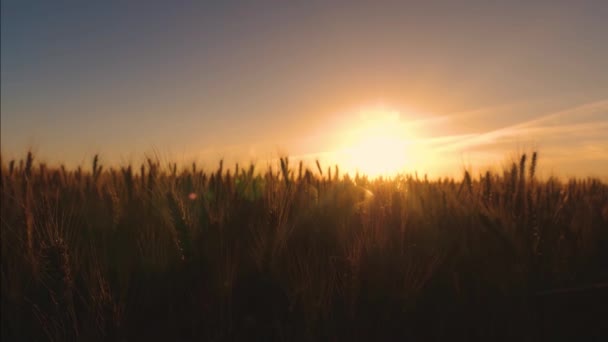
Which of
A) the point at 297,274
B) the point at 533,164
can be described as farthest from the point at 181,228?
the point at 533,164

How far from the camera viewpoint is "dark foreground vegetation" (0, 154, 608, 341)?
1049 mm

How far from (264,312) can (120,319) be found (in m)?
0.40

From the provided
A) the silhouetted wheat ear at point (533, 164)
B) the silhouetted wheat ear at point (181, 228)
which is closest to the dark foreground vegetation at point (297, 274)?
the silhouetted wheat ear at point (181, 228)

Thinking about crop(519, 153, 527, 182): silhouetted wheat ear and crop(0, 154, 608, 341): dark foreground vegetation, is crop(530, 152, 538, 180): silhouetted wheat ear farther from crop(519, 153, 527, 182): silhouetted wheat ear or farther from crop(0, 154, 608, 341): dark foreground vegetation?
crop(0, 154, 608, 341): dark foreground vegetation

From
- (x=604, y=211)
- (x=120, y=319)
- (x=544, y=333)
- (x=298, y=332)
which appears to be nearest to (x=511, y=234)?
(x=544, y=333)

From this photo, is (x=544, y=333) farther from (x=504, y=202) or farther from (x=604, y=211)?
(x=604, y=211)

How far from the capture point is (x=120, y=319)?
39.8 inches

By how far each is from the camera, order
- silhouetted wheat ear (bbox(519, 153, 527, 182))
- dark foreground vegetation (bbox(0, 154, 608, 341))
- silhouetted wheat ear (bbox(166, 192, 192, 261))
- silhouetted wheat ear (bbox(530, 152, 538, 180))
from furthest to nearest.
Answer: silhouetted wheat ear (bbox(530, 152, 538, 180)), silhouetted wheat ear (bbox(519, 153, 527, 182)), silhouetted wheat ear (bbox(166, 192, 192, 261)), dark foreground vegetation (bbox(0, 154, 608, 341))

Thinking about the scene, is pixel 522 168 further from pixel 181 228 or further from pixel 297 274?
pixel 181 228

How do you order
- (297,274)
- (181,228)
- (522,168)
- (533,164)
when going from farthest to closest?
1. (533,164)
2. (522,168)
3. (181,228)
4. (297,274)

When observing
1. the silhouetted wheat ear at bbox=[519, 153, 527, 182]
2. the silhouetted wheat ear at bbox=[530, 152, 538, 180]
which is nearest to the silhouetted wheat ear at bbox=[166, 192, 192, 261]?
the silhouetted wheat ear at bbox=[519, 153, 527, 182]

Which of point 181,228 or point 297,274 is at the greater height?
point 181,228

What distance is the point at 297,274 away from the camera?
1.20 meters

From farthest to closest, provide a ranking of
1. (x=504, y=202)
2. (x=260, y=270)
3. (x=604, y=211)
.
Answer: (x=604, y=211)
(x=504, y=202)
(x=260, y=270)
